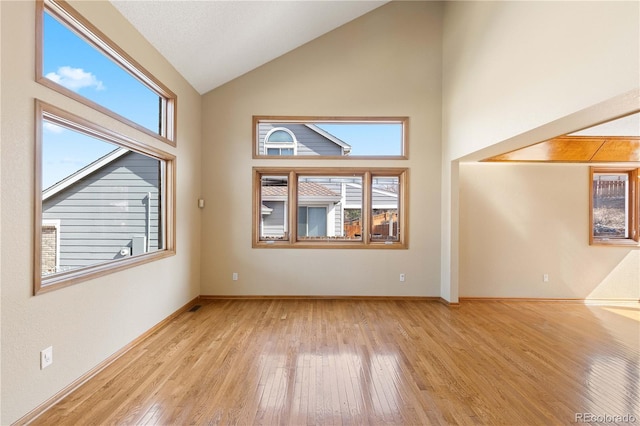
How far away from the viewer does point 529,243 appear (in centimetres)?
473

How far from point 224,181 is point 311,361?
10.2 ft

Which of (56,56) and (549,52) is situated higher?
(549,52)

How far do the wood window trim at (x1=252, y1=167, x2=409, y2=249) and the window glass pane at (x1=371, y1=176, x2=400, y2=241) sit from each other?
70 mm

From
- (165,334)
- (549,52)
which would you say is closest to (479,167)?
(549,52)

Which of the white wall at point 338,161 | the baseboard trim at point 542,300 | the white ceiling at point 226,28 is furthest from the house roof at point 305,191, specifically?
the baseboard trim at point 542,300

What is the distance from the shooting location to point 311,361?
275cm

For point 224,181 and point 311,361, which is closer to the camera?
point 311,361

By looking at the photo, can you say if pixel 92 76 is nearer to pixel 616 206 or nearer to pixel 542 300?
pixel 542 300

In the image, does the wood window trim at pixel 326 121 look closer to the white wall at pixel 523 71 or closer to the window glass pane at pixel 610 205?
the white wall at pixel 523 71

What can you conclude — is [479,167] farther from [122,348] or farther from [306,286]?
[122,348]

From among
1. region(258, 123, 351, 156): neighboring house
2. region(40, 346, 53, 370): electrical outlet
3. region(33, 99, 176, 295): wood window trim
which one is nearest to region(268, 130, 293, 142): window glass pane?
region(258, 123, 351, 156): neighboring house

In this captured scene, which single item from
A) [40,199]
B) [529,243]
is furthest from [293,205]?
[529,243]

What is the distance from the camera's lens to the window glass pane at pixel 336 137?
4805 millimetres

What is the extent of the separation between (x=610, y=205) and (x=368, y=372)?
17.2ft
